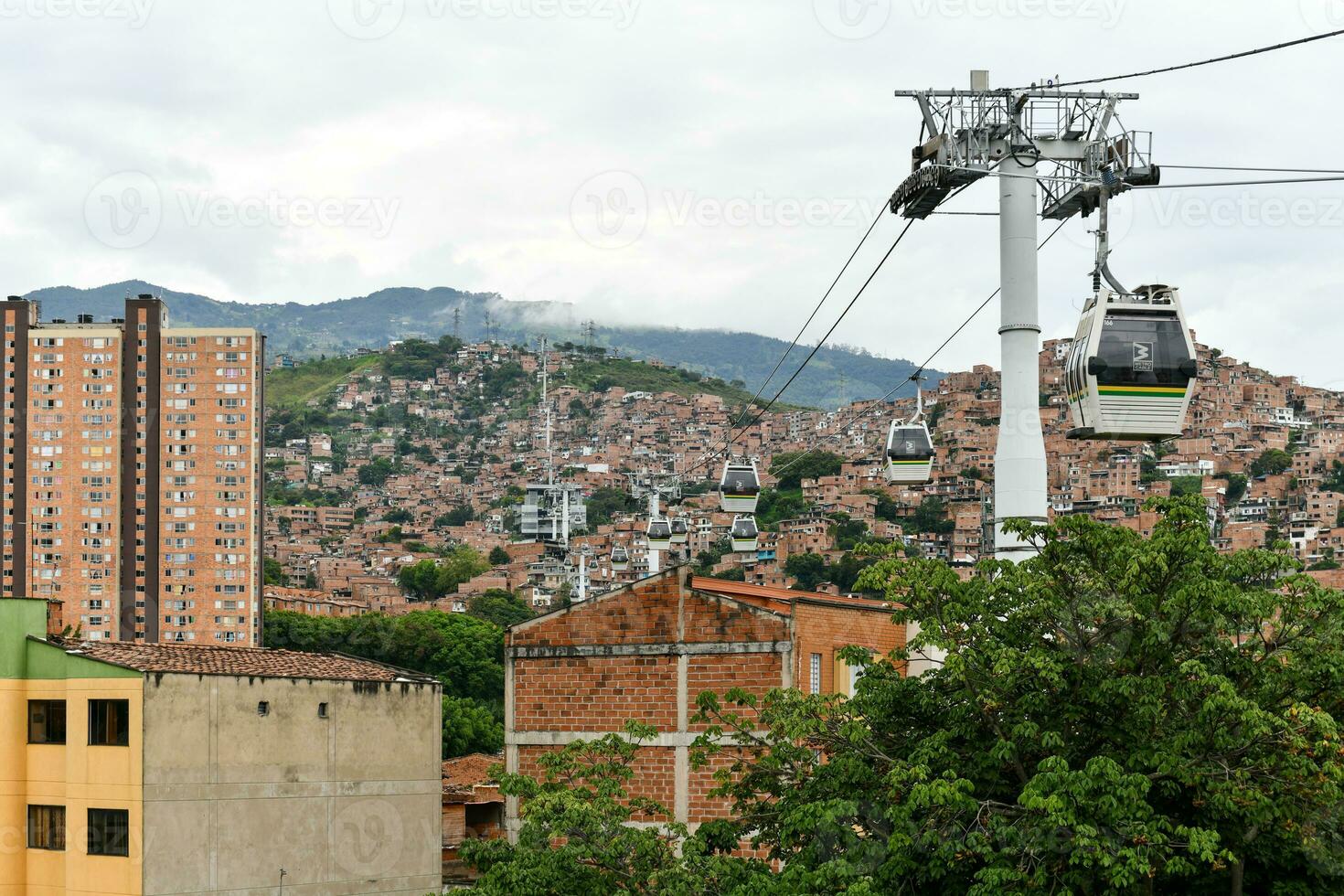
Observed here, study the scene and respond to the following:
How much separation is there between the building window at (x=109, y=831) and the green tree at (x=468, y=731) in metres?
41.7

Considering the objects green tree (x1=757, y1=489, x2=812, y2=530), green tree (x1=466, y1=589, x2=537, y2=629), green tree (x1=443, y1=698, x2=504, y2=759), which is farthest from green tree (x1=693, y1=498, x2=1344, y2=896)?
green tree (x1=757, y1=489, x2=812, y2=530)

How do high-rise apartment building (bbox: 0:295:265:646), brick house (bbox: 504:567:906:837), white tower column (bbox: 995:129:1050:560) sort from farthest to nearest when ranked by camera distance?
high-rise apartment building (bbox: 0:295:265:646) → brick house (bbox: 504:567:906:837) → white tower column (bbox: 995:129:1050:560)

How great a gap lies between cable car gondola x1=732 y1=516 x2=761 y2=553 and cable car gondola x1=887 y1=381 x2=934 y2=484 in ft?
54.0

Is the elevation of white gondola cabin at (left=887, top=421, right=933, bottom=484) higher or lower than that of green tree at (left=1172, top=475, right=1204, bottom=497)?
higher

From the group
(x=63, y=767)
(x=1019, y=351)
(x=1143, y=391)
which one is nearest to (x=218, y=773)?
(x=63, y=767)

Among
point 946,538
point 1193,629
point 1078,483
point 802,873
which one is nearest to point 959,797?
point 802,873

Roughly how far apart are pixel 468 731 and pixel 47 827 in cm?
4192

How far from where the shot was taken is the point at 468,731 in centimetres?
7181

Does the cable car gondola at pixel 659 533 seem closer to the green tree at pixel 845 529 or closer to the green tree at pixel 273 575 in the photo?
the green tree at pixel 845 529

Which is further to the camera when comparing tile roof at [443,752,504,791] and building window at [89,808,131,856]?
tile roof at [443,752,504,791]

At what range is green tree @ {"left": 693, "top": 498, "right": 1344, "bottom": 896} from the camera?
14336 mm

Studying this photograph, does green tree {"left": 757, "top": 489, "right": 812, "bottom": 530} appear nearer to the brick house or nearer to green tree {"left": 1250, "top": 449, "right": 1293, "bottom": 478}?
green tree {"left": 1250, "top": 449, "right": 1293, "bottom": 478}

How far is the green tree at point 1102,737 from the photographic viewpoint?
1434 centimetres

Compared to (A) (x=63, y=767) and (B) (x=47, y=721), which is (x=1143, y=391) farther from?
(B) (x=47, y=721)
